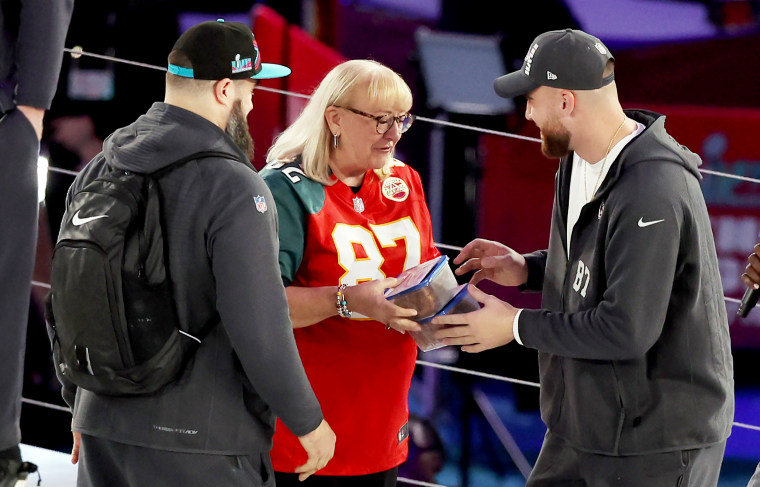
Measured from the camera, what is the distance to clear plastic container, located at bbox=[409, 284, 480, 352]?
6.00ft

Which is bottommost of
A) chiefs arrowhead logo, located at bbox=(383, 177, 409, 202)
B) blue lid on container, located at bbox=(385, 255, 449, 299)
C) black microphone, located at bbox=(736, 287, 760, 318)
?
black microphone, located at bbox=(736, 287, 760, 318)

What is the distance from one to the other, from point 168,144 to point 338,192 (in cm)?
54

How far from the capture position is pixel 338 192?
6.53 feet

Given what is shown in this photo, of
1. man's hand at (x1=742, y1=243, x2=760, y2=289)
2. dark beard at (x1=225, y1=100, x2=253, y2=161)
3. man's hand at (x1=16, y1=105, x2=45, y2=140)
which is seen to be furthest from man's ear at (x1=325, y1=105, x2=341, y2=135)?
man's hand at (x1=742, y1=243, x2=760, y2=289)

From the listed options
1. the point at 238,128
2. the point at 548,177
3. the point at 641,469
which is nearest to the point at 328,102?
the point at 238,128

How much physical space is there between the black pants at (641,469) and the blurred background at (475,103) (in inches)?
105

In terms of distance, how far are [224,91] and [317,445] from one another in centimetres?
63

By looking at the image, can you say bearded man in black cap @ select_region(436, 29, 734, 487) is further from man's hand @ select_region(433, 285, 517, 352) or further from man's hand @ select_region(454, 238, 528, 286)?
man's hand @ select_region(454, 238, 528, 286)

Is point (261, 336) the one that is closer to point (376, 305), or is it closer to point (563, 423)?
point (376, 305)

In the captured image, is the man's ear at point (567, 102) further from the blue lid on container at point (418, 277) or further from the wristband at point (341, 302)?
the wristband at point (341, 302)

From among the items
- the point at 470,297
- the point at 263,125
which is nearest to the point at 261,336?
the point at 470,297

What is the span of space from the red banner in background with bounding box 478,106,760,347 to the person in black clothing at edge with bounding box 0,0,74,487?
111 inches

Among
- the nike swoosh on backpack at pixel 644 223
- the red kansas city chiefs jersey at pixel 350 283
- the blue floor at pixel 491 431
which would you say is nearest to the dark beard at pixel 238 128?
the red kansas city chiefs jersey at pixel 350 283

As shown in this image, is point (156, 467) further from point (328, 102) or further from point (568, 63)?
point (568, 63)
